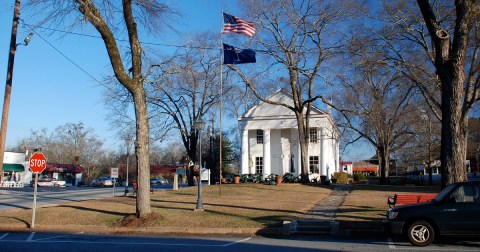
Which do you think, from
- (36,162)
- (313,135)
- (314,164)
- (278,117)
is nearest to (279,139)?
(278,117)

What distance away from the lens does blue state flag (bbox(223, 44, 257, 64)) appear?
26.7 m

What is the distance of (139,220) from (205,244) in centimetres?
454

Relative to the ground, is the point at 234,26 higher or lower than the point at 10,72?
higher

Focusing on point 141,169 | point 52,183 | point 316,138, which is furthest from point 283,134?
point 141,169

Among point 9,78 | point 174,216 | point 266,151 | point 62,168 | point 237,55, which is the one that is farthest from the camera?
point 62,168

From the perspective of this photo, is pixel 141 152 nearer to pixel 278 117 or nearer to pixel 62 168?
pixel 278 117

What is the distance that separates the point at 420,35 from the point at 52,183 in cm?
5300

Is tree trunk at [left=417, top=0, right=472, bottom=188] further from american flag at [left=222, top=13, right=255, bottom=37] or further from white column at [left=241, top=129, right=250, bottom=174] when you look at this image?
white column at [left=241, top=129, right=250, bottom=174]

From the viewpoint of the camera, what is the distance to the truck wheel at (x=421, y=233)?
1084 centimetres

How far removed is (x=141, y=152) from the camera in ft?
50.6

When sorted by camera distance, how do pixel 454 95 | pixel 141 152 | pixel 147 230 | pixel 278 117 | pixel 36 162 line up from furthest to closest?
1. pixel 278 117
2. pixel 36 162
3. pixel 141 152
4. pixel 147 230
5. pixel 454 95

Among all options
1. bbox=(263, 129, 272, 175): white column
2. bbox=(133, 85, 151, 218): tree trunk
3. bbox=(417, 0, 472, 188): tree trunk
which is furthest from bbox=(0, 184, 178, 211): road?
bbox=(417, 0, 472, 188): tree trunk

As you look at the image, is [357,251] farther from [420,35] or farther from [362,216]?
[420,35]

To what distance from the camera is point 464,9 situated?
13.8 m
